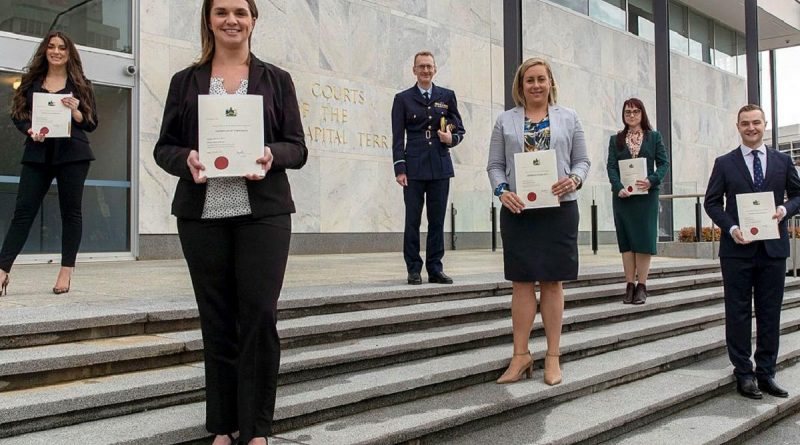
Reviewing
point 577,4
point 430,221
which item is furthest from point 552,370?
point 577,4

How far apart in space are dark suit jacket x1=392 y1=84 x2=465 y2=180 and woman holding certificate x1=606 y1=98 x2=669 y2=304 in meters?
1.67

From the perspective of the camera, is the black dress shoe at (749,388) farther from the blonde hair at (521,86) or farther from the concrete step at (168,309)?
the blonde hair at (521,86)

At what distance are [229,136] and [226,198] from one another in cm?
25

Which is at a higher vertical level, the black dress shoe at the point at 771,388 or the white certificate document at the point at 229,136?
the white certificate document at the point at 229,136

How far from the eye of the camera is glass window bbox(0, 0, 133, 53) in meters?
9.02

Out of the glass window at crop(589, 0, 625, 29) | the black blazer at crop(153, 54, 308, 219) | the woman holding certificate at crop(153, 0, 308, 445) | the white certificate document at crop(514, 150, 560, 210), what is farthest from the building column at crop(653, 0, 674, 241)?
the woman holding certificate at crop(153, 0, 308, 445)

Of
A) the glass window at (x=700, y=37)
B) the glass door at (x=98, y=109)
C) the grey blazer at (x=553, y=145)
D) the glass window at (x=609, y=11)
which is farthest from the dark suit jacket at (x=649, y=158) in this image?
the glass window at (x=700, y=37)

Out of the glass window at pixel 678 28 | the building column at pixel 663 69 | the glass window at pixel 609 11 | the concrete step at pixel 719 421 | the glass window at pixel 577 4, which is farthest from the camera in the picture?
the glass window at pixel 678 28

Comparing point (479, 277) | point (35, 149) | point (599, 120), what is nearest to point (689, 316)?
point (479, 277)

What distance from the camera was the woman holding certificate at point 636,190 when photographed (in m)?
6.59

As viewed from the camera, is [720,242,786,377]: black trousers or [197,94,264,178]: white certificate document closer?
[197,94,264,178]: white certificate document

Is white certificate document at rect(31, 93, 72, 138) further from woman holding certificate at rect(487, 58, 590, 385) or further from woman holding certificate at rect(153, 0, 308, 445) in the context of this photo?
woman holding certificate at rect(487, 58, 590, 385)

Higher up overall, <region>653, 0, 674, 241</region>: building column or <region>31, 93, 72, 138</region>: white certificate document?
<region>653, 0, 674, 241</region>: building column

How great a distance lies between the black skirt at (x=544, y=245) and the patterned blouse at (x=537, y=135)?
0.39m
